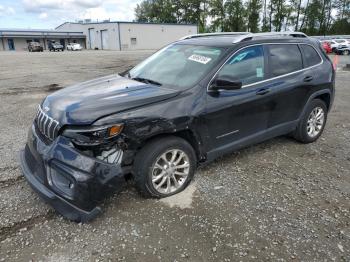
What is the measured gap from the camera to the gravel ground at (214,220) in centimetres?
284

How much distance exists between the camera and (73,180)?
9.56ft

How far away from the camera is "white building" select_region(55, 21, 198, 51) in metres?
57.5

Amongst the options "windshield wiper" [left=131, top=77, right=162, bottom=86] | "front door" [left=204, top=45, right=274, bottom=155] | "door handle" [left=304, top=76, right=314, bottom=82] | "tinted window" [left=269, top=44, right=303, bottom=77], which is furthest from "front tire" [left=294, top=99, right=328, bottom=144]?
"windshield wiper" [left=131, top=77, right=162, bottom=86]

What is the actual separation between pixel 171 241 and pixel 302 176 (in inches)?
84.6

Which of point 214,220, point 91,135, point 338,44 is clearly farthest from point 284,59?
point 338,44

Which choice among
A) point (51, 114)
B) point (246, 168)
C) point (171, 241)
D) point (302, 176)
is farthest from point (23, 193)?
point (302, 176)

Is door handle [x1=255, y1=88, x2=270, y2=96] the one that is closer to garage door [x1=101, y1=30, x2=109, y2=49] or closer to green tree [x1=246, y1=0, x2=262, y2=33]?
garage door [x1=101, y1=30, x2=109, y2=49]

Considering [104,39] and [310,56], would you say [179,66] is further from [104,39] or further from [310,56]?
[104,39]

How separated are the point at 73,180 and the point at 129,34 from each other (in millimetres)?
58822

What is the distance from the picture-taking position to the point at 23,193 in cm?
370

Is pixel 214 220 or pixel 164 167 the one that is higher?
pixel 164 167

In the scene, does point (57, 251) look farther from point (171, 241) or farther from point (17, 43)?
point (17, 43)

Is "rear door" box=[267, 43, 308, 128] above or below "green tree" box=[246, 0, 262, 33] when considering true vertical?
below

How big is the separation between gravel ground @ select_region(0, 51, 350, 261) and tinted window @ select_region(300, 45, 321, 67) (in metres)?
1.49
